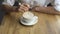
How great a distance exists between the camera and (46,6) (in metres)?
1.31

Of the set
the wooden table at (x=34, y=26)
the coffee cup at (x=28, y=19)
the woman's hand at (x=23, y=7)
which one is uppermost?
the woman's hand at (x=23, y=7)

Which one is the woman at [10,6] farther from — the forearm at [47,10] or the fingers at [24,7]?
the forearm at [47,10]

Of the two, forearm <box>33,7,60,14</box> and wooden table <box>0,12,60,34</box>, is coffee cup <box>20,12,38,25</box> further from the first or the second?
forearm <box>33,7,60,14</box>

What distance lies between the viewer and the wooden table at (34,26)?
3.25 feet

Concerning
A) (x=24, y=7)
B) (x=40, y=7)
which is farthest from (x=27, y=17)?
(x=40, y=7)

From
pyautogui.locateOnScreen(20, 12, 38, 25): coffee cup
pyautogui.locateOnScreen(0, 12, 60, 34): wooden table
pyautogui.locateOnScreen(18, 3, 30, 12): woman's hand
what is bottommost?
pyautogui.locateOnScreen(0, 12, 60, 34): wooden table

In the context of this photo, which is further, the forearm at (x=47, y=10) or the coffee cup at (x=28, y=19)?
the forearm at (x=47, y=10)

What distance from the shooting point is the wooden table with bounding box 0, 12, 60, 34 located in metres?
0.99

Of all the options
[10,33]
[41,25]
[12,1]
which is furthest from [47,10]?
[10,33]

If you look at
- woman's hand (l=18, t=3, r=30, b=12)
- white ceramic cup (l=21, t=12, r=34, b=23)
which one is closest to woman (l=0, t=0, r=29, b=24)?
woman's hand (l=18, t=3, r=30, b=12)

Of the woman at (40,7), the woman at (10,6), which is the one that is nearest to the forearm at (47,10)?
the woman at (40,7)

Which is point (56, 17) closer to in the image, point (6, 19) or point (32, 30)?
point (32, 30)

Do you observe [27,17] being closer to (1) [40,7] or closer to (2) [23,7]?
(2) [23,7]

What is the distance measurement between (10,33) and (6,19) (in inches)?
7.1
